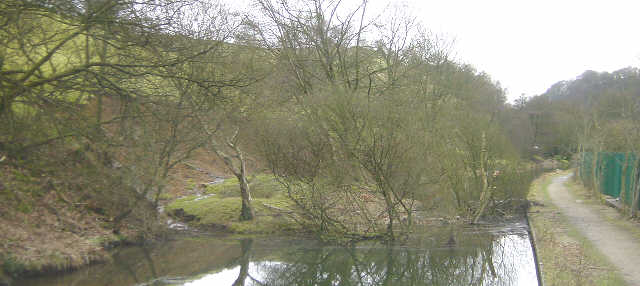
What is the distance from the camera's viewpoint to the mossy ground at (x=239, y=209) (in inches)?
687

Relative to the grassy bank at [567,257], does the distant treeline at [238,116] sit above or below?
above

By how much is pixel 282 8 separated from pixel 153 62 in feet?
40.6

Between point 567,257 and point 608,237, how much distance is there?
3.44 meters

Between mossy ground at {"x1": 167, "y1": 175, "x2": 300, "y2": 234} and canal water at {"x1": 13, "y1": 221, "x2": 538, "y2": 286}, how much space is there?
1.01 m

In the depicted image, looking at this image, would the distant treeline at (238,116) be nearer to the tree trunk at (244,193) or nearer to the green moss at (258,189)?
the tree trunk at (244,193)

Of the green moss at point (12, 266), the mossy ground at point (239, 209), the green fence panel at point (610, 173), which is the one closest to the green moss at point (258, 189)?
the mossy ground at point (239, 209)

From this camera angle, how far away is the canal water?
11.4 metres

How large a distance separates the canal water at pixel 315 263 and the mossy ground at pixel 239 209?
1006 mm

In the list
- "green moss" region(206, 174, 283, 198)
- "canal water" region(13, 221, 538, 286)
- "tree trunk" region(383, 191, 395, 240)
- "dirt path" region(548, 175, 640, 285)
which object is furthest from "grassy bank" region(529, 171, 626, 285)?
"green moss" region(206, 174, 283, 198)

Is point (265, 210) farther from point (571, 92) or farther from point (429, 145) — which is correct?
point (571, 92)

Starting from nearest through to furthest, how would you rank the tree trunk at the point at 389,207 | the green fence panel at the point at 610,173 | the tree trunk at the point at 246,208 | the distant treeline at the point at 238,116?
the distant treeline at the point at 238,116, the tree trunk at the point at 389,207, the tree trunk at the point at 246,208, the green fence panel at the point at 610,173

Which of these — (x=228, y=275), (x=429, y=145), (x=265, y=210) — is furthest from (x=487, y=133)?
(x=228, y=275)

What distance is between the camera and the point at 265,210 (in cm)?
1889

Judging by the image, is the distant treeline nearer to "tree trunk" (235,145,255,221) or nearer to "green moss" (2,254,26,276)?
"tree trunk" (235,145,255,221)
